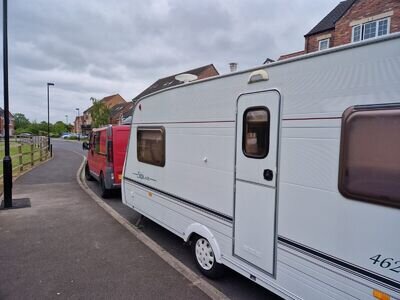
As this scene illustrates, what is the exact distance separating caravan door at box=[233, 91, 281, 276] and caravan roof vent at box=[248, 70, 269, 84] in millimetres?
143

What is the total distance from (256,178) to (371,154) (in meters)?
1.15

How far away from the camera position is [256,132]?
304cm

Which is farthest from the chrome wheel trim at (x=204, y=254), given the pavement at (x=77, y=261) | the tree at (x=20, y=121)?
the tree at (x=20, y=121)

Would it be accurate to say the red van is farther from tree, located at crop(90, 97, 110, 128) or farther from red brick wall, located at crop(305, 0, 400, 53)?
tree, located at crop(90, 97, 110, 128)

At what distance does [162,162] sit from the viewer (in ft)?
15.7

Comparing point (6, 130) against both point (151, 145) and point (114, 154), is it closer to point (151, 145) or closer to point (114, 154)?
point (114, 154)

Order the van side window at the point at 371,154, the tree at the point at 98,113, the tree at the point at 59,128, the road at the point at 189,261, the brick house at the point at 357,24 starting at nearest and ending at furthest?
1. the van side window at the point at 371,154
2. the road at the point at 189,261
3. the brick house at the point at 357,24
4. the tree at the point at 98,113
5. the tree at the point at 59,128

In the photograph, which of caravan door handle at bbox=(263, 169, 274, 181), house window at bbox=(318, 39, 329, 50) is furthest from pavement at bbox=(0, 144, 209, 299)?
house window at bbox=(318, 39, 329, 50)

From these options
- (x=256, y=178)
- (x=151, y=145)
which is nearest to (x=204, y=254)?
(x=256, y=178)

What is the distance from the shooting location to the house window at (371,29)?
14527 millimetres

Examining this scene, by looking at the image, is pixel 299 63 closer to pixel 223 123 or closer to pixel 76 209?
pixel 223 123

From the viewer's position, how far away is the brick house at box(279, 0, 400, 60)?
46.7ft

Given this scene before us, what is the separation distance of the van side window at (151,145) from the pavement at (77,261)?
149 centimetres

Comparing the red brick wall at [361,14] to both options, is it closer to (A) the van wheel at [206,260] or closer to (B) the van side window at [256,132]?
(B) the van side window at [256,132]
